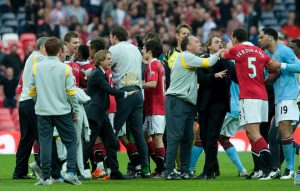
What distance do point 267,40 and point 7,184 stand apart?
4694mm

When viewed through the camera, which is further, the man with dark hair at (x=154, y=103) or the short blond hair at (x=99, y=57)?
the man with dark hair at (x=154, y=103)

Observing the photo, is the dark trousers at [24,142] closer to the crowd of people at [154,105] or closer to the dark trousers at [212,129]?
the crowd of people at [154,105]

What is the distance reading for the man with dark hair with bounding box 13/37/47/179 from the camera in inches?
658

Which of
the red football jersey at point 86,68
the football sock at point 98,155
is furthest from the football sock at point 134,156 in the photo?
the red football jersey at point 86,68

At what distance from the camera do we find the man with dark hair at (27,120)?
1670cm

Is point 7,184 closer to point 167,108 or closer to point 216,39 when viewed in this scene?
point 167,108

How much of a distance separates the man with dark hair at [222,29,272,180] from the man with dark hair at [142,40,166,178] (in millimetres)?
1547

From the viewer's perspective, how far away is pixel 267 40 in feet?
56.6

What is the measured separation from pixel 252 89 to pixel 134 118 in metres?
2.07

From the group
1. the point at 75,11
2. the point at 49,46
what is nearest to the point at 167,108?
the point at 49,46

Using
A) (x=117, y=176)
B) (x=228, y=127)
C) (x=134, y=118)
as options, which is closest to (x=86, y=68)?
(x=134, y=118)

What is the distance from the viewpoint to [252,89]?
16.7 m

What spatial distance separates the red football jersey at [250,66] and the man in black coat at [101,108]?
1.77 meters

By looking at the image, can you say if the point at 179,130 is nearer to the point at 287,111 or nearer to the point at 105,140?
the point at 105,140
